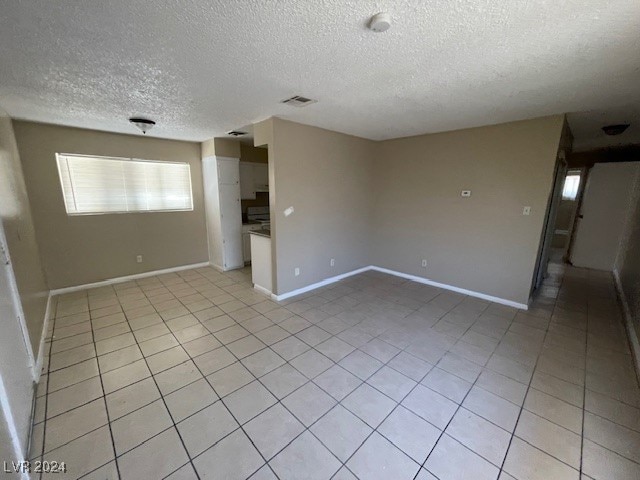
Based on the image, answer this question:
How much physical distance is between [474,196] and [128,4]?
404 centimetres

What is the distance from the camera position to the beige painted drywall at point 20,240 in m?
2.17

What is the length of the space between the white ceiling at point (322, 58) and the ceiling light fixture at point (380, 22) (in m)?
0.04

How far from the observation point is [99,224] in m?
3.96

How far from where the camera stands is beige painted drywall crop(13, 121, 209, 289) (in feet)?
11.3

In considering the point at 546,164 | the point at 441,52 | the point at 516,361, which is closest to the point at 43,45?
the point at 441,52

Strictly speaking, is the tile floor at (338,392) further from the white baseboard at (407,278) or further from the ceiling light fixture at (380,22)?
the ceiling light fixture at (380,22)

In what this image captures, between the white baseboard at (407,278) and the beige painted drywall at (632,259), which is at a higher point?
the beige painted drywall at (632,259)

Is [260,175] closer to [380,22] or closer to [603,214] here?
[380,22]

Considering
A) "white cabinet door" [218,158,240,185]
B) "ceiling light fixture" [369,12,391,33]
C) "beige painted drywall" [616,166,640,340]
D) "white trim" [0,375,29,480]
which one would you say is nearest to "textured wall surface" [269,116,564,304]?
"beige painted drywall" [616,166,640,340]

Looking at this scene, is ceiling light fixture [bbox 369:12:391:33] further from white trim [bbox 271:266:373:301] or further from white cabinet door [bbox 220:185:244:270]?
white cabinet door [bbox 220:185:244:270]

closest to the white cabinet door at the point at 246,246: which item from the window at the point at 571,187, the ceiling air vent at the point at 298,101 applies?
the ceiling air vent at the point at 298,101

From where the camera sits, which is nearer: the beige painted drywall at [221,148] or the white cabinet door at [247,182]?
the beige painted drywall at [221,148]

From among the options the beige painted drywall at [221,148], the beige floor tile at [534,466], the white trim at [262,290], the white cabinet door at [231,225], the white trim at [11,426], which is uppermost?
the beige painted drywall at [221,148]

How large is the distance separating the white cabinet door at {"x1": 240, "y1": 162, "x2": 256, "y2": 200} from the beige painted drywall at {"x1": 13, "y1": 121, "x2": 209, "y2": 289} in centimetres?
80
